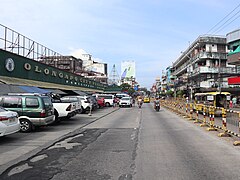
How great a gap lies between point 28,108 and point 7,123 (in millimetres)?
3092

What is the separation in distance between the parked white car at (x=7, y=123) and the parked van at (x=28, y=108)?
2.29m

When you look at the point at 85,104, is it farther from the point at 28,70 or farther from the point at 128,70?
the point at 128,70

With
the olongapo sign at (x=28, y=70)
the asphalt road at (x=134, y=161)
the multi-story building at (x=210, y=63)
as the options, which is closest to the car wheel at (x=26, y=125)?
the asphalt road at (x=134, y=161)

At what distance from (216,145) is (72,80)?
122 ft

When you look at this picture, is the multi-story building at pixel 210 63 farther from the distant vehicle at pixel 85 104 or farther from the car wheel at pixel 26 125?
the car wheel at pixel 26 125

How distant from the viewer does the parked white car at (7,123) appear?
9.88 metres

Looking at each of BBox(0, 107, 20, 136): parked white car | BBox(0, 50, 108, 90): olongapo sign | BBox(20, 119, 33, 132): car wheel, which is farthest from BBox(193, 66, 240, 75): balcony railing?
BBox(0, 107, 20, 136): parked white car

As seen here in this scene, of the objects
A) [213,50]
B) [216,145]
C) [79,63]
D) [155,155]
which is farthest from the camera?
[79,63]

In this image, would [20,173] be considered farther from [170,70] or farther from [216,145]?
[170,70]

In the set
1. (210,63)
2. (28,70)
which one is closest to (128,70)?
(210,63)

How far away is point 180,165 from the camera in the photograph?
6.82 m

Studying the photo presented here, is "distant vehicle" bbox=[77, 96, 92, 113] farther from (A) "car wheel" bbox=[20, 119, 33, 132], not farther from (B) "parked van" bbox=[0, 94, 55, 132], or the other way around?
(A) "car wheel" bbox=[20, 119, 33, 132]

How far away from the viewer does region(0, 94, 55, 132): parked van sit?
13141 mm

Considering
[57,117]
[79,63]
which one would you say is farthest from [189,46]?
[57,117]
